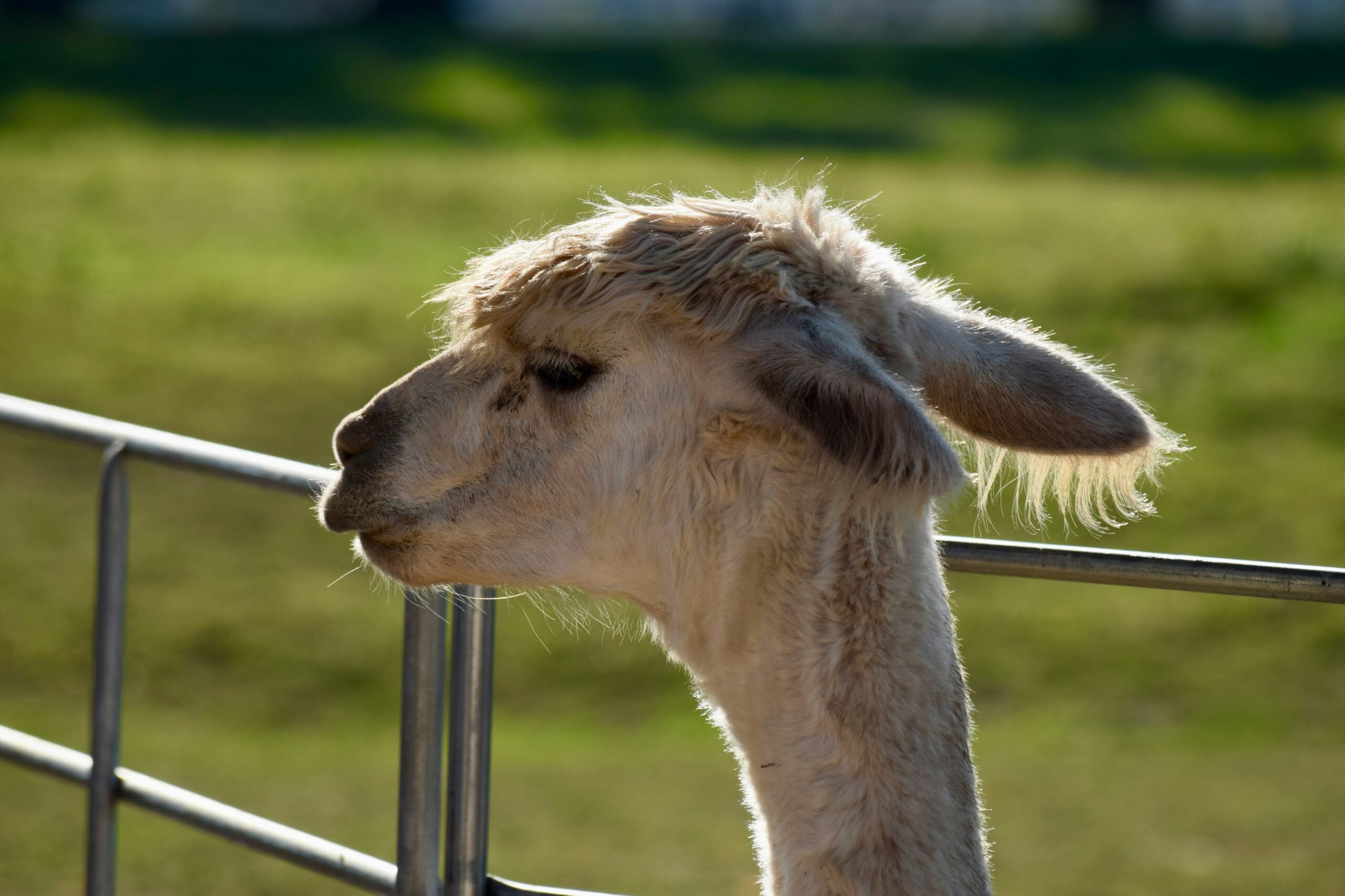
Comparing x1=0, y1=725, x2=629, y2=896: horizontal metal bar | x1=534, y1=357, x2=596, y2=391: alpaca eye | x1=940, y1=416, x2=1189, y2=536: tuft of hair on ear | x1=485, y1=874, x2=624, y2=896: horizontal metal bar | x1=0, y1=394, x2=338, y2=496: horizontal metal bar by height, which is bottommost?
x1=485, y1=874, x2=624, y2=896: horizontal metal bar

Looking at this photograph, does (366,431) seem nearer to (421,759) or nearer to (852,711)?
(421,759)

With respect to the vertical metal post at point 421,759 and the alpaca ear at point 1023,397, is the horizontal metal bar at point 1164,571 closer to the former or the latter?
the alpaca ear at point 1023,397

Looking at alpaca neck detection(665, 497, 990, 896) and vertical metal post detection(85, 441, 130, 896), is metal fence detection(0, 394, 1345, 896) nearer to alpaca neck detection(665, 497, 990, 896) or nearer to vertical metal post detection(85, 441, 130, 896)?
vertical metal post detection(85, 441, 130, 896)

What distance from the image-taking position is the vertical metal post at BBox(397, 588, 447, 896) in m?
2.35

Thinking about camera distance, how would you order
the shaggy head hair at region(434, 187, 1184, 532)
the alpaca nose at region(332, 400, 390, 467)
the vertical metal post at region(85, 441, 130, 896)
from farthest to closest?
the vertical metal post at region(85, 441, 130, 896), the alpaca nose at region(332, 400, 390, 467), the shaggy head hair at region(434, 187, 1184, 532)

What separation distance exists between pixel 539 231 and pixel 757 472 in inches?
145

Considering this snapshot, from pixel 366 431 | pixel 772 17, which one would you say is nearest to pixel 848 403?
pixel 366 431

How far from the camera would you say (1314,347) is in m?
9.76

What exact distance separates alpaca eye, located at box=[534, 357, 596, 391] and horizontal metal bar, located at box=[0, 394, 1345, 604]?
0.37 metres

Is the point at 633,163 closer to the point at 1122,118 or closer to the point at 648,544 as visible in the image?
the point at 1122,118

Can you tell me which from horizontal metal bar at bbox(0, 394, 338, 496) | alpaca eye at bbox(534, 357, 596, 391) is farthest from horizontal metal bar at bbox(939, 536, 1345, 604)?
horizontal metal bar at bbox(0, 394, 338, 496)

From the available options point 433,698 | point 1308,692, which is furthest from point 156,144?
point 433,698

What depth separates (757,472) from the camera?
6.57 ft

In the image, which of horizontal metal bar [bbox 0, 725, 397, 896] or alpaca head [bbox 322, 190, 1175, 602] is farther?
horizontal metal bar [bbox 0, 725, 397, 896]
